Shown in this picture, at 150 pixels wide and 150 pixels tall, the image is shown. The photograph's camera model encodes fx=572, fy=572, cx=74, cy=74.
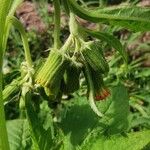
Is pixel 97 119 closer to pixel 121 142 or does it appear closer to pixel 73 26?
pixel 121 142

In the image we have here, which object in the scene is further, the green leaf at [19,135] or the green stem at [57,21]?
the green leaf at [19,135]

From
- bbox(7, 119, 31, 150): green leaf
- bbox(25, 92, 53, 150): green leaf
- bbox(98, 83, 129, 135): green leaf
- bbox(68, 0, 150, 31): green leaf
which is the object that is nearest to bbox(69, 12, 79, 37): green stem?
bbox(68, 0, 150, 31): green leaf

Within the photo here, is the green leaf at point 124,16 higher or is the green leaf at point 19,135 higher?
the green leaf at point 124,16

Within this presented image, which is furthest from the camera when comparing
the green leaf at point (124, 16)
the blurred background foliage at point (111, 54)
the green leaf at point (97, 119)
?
the blurred background foliage at point (111, 54)

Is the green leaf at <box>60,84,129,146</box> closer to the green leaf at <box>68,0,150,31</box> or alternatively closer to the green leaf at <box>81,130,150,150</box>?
the green leaf at <box>81,130,150,150</box>

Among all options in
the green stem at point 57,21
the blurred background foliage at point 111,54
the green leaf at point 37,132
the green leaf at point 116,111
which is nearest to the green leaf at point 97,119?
the green leaf at point 116,111

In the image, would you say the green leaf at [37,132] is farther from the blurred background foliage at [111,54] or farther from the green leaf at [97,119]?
the blurred background foliage at [111,54]
